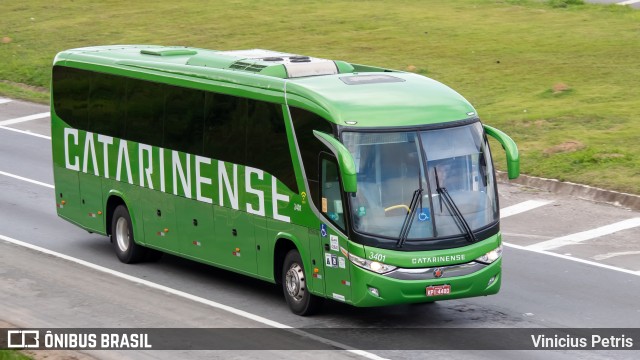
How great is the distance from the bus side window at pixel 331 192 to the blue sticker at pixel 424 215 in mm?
937

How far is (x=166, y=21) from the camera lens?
47188mm

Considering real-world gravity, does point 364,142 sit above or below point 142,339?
above

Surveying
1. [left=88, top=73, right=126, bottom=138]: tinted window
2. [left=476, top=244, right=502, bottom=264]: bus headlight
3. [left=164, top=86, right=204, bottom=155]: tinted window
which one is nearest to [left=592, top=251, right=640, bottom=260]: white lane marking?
[left=476, top=244, right=502, bottom=264]: bus headlight

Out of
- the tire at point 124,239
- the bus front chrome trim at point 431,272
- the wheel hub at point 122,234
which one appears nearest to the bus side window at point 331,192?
the bus front chrome trim at point 431,272

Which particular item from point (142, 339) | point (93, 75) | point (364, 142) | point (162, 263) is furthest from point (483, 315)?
point (93, 75)

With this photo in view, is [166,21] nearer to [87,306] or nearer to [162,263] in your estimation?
[162,263]

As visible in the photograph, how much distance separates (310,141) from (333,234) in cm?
125

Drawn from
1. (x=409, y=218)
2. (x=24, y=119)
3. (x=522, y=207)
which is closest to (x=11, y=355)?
(x=409, y=218)

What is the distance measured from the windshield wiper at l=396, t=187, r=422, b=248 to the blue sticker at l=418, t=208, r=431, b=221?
89mm

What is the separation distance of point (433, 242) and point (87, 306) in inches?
199

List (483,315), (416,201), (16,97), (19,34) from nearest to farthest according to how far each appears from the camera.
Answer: (416,201) < (483,315) < (16,97) < (19,34)

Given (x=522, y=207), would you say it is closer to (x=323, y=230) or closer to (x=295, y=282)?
(x=295, y=282)

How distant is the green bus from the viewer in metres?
15.8

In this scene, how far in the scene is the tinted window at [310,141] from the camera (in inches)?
642
